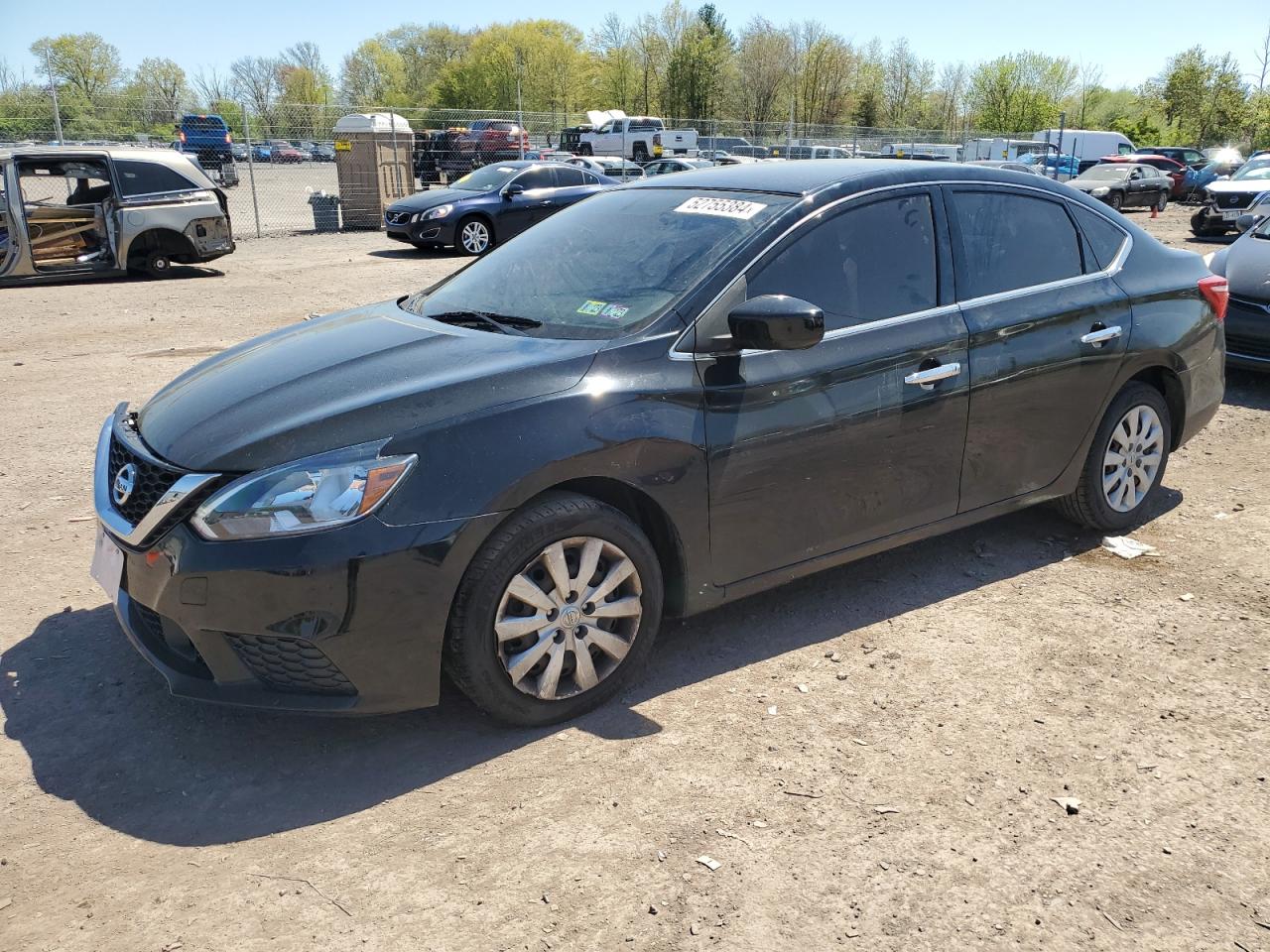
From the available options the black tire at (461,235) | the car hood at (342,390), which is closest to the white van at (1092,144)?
the black tire at (461,235)

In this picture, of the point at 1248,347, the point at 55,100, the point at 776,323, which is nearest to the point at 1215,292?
the point at 776,323

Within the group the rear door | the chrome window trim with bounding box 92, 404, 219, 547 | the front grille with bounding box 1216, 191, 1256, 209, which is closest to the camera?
the chrome window trim with bounding box 92, 404, 219, 547

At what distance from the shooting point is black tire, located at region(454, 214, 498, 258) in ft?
56.5

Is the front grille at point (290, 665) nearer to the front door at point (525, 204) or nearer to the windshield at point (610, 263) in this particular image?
the windshield at point (610, 263)

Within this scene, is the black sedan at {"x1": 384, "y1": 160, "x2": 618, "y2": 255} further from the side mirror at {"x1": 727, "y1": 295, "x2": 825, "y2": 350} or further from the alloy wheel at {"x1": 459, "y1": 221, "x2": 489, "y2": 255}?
the side mirror at {"x1": 727, "y1": 295, "x2": 825, "y2": 350}

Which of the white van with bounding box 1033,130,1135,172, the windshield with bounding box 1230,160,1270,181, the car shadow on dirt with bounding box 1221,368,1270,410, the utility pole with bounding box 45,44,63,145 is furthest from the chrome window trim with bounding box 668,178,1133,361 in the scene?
the white van with bounding box 1033,130,1135,172

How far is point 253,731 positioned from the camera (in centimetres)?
336

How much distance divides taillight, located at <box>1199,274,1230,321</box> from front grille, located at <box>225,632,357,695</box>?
14.5 feet

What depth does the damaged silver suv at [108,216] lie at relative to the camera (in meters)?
13.1

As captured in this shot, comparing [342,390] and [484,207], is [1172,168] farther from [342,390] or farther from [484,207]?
[342,390]

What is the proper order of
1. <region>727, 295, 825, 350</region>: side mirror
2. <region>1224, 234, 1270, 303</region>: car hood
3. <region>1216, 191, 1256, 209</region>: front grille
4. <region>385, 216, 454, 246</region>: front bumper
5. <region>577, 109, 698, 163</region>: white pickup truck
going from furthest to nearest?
<region>577, 109, 698, 163</region>: white pickup truck, <region>1216, 191, 1256, 209</region>: front grille, <region>385, 216, 454, 246</region>: front bumper, <region>1224, 234, 1270, 303</region>: car hood, <region>727, 295, 825, 350</region>: side mirror

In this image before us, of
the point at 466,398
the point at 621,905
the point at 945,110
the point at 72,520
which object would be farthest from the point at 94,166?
the point at 945,110

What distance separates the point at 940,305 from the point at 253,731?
2944mm

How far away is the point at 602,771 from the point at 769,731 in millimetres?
584
